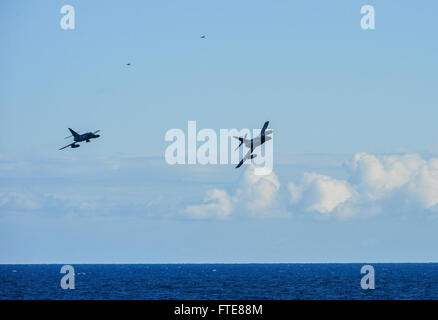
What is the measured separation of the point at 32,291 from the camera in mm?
175750

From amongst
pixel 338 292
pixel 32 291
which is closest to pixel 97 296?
pixel 32 291

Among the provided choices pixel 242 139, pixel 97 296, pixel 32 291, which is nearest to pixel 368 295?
pixel 97 296
